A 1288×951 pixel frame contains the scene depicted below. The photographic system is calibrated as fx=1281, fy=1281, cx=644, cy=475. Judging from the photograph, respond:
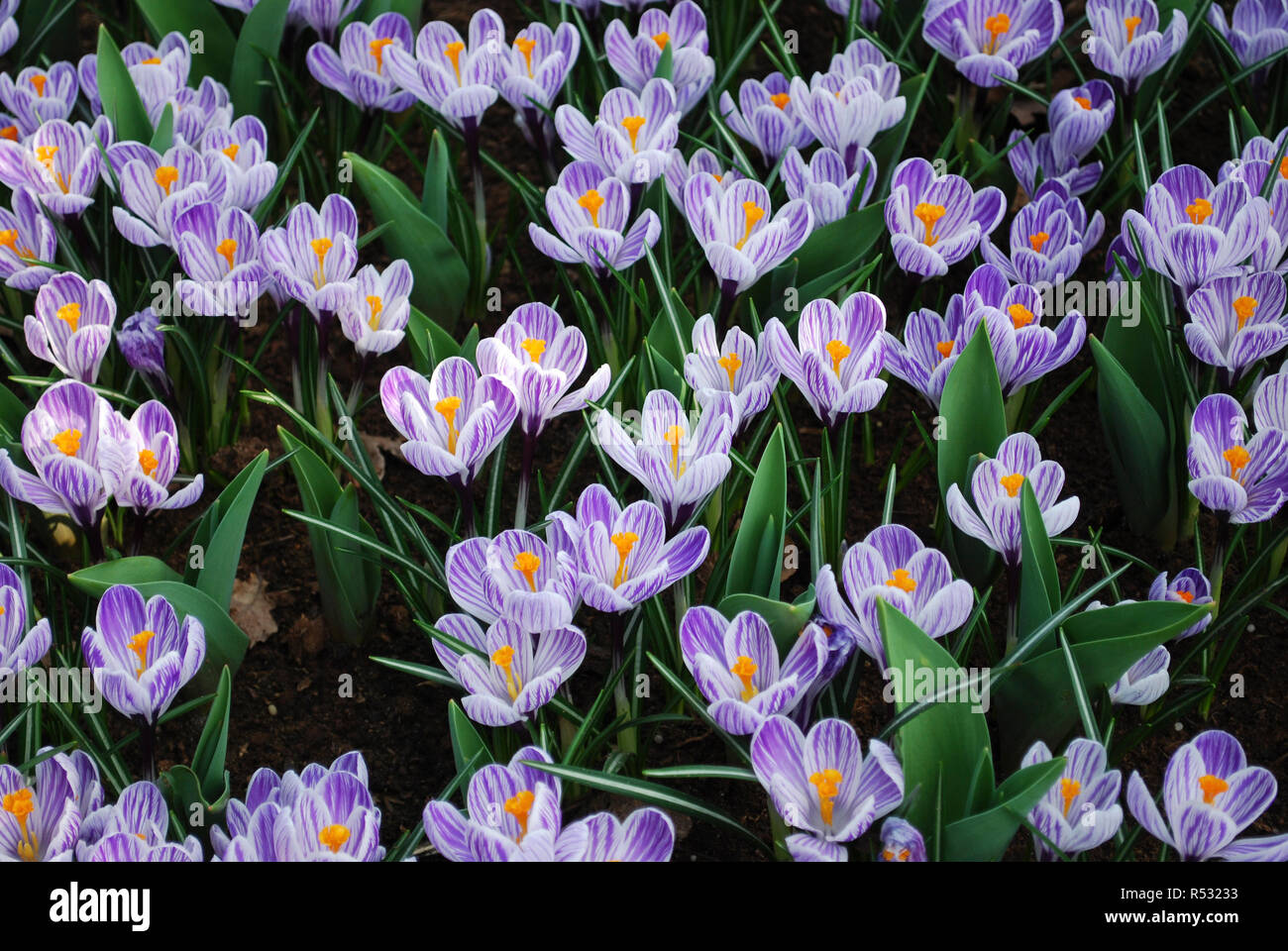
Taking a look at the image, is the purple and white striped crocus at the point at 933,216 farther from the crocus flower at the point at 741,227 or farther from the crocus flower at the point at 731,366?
the crocus flower at the point at 731,366

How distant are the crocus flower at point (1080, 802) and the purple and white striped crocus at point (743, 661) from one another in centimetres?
26

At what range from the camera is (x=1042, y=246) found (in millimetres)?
2029

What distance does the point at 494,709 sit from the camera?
1492 mm

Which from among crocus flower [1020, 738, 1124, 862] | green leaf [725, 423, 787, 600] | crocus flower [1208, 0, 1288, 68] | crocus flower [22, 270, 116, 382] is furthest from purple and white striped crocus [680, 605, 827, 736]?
crocus flower [1208, 0, 1288, 68]

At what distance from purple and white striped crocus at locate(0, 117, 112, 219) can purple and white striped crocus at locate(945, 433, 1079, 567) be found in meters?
Answer: 1.47

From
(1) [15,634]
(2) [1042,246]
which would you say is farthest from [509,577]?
(2) [1042,246]

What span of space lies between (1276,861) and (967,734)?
0.36 m

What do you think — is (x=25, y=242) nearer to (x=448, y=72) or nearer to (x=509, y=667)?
(x=448, y=72)

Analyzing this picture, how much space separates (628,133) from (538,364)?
0.56 metres

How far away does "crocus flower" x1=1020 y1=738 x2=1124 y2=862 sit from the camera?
4.54 feet

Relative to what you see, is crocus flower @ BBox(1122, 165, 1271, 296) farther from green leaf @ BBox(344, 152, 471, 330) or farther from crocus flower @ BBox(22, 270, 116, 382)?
crocus flower @ BBox(22, 270, 116, 382)

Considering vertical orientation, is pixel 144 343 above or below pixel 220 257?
below

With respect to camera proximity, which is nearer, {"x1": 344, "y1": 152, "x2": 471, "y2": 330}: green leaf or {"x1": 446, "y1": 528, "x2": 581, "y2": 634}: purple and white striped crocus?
{"x1": 446, "y1": 528, "x2": 581, "y2": 634}: purple and white striped crocus

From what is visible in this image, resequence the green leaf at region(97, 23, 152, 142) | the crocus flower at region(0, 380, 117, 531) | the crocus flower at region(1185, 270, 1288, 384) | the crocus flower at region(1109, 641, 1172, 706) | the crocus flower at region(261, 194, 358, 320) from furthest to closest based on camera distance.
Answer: the green leaf at region(97, 23, 152, 142) → the crocus flower at region(261, 194, 358, 320) → the crocus flower at region(1185, 270, 1288, 384) → the crocus flower at region(0, 380, 117, 531) → the crocus flower at region(1109, 641, 1172, 706)
